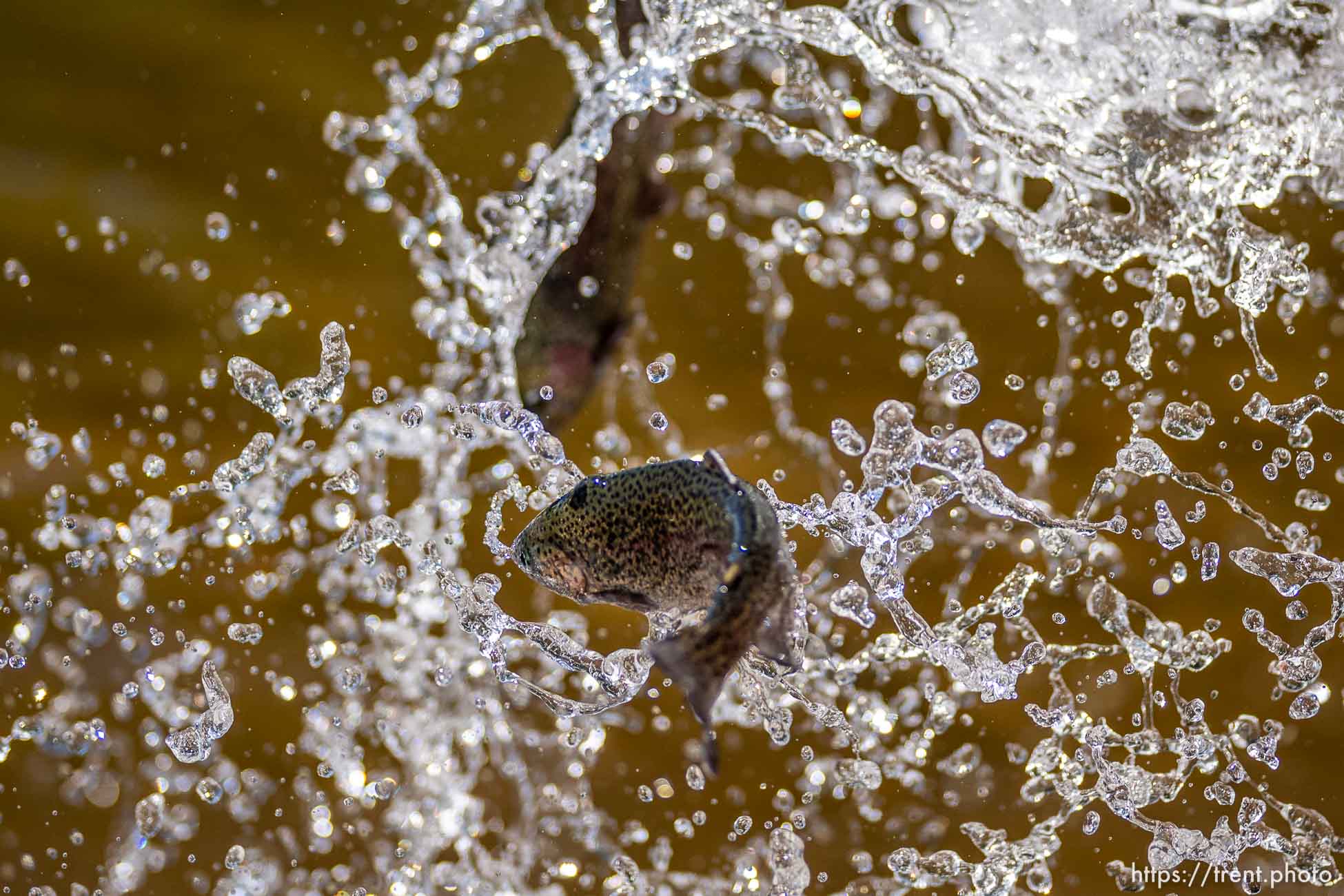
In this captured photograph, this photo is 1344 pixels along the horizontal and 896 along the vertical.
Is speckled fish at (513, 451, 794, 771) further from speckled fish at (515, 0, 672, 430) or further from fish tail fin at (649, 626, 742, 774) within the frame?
speckled fish at (515, 0, 672, 430)

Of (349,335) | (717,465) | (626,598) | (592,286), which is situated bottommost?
(349,335)

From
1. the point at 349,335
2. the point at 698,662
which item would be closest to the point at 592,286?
the point at 349,335

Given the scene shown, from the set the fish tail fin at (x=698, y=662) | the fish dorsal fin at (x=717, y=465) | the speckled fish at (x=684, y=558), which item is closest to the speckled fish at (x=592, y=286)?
the speckled fish at (x=684, y=558)

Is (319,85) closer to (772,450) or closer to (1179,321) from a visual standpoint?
(772,450)

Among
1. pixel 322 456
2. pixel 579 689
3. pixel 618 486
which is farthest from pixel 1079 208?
pixel 322 456

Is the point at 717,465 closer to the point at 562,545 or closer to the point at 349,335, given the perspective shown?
the point at 562,545

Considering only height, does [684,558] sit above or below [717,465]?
below
